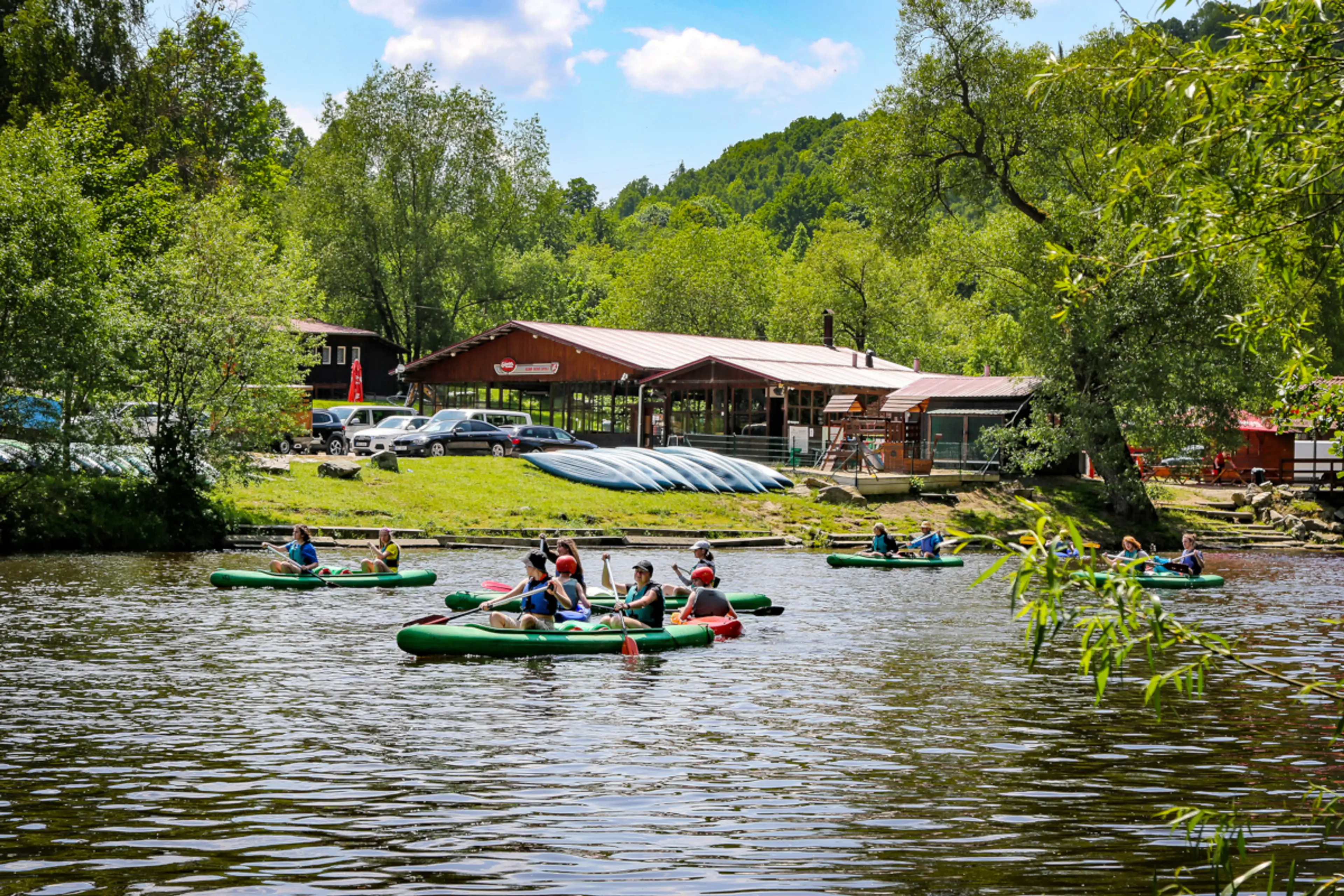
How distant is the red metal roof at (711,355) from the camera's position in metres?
56.1

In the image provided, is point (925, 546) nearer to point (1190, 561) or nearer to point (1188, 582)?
point (1190, 561)

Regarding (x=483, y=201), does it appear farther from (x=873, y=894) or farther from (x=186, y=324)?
(x=873, y=894)

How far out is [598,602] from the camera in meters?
20.4

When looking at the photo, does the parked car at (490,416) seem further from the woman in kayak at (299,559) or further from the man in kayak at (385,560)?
the woman in kayak at (299,559)

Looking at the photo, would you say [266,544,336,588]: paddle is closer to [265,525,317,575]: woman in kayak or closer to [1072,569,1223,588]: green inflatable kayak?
[265,525,317,575]: woman in kayak

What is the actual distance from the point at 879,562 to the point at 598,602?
1225cm

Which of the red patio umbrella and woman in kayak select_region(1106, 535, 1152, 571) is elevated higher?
the red patio umbrella

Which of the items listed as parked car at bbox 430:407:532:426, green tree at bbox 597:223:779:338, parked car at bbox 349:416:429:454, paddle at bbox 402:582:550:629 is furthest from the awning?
green tree at bbox 597:223:779:338

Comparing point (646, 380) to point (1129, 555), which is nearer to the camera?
point (1129, 555)

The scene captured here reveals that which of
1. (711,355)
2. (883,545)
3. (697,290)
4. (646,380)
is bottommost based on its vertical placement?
(883,545)

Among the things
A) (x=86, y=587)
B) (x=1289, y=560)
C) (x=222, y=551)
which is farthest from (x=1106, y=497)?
(x=86, y=587)

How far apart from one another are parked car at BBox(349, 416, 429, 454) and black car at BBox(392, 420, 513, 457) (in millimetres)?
585

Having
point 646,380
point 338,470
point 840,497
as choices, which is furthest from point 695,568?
point 646,380

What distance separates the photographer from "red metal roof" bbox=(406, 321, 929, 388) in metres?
56.1
